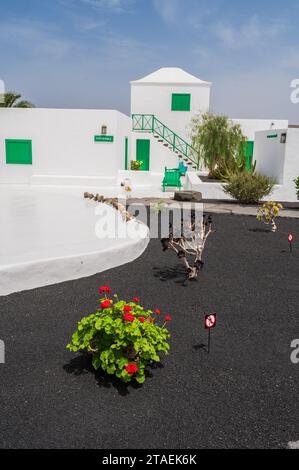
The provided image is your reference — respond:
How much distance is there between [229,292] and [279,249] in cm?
305

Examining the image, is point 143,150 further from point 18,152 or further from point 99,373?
point 99,373

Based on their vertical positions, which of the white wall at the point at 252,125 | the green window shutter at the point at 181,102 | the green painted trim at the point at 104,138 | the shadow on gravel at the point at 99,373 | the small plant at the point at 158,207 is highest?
the green window shutter at the point at 181,102

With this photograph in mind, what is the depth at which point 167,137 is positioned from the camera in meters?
25.5

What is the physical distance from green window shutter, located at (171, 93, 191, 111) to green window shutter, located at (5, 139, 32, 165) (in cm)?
1052

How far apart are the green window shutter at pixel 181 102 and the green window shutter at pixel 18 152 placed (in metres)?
10.5

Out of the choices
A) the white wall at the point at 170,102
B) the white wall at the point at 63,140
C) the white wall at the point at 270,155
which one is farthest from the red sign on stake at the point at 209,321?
the white wall at the point at 170,102

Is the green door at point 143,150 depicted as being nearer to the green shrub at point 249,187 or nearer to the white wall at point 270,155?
the white wall at point 270,155

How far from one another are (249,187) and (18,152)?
36.0 ft

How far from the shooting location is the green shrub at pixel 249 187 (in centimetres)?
1409

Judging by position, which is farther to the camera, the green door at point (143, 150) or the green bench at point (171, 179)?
the green door at point (143, 150)

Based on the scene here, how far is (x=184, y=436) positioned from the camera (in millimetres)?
2807

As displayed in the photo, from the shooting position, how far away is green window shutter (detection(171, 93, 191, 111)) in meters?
25.5

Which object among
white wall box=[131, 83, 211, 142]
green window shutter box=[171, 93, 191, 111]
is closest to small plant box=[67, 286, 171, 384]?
white wall box=[131, 83, 211, 142]
